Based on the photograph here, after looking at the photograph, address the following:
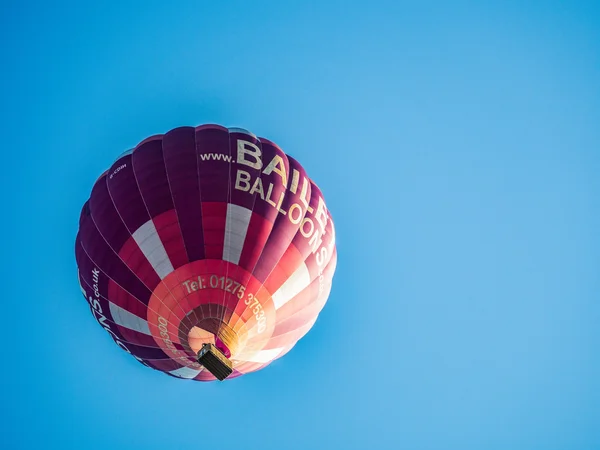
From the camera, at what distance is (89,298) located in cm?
1109

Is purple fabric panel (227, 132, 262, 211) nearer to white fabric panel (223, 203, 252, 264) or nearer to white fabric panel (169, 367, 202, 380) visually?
white fabric panel (223, 203, 252, 264)

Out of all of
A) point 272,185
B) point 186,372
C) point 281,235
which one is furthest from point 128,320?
point 272,185

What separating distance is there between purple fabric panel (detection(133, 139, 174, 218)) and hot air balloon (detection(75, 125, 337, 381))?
2 cm

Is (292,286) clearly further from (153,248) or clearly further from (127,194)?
(127,194)

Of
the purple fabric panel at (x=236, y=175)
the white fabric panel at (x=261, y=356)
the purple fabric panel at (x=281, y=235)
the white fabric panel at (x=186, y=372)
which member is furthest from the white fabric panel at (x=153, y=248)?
the white fabric panel at (x=186, y=372)

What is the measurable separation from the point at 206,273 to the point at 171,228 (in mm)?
1038

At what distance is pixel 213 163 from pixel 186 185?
0.65 meters

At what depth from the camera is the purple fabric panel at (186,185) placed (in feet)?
32.0

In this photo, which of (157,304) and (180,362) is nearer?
(157,304)

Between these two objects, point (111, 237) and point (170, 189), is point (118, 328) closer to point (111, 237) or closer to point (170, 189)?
point (111, 237)

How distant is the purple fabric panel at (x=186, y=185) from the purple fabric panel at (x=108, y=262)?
1180 mm

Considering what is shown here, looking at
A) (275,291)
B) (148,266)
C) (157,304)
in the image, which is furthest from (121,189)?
(275,291)

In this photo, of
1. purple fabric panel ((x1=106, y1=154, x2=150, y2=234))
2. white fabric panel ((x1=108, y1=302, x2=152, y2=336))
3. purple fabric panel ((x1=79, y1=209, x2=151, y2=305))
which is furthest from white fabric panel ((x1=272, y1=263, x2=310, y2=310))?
purple fabric panel ((x1=106, y1=154, x2=150, y2=234))

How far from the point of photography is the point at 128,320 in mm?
10414
